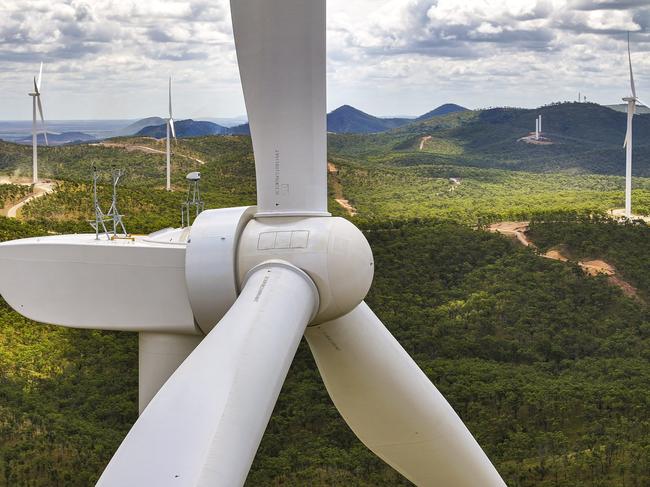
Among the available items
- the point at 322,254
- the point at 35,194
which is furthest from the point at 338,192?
the point at 322,254

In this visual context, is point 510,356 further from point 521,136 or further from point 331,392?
point 521,136

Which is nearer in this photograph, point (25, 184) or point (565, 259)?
point (565, 259)

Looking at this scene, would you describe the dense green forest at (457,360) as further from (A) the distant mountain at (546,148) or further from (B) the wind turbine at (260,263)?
(A) the distant mountain at (546,148)

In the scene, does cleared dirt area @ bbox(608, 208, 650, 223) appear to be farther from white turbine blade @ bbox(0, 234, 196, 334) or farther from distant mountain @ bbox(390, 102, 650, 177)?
distant mountain @ bbox(390, 102, 650, 177)

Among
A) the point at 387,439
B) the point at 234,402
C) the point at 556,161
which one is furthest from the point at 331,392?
the point at 556,161

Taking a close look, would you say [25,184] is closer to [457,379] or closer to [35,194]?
[35,194]

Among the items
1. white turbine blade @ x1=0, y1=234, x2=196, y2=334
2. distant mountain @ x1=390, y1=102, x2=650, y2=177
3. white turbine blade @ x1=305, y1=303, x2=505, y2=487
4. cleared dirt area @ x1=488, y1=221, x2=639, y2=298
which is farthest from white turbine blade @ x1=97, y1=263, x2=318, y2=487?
distant mountain @ x1=390, y1=102, x2=650, y2=177
